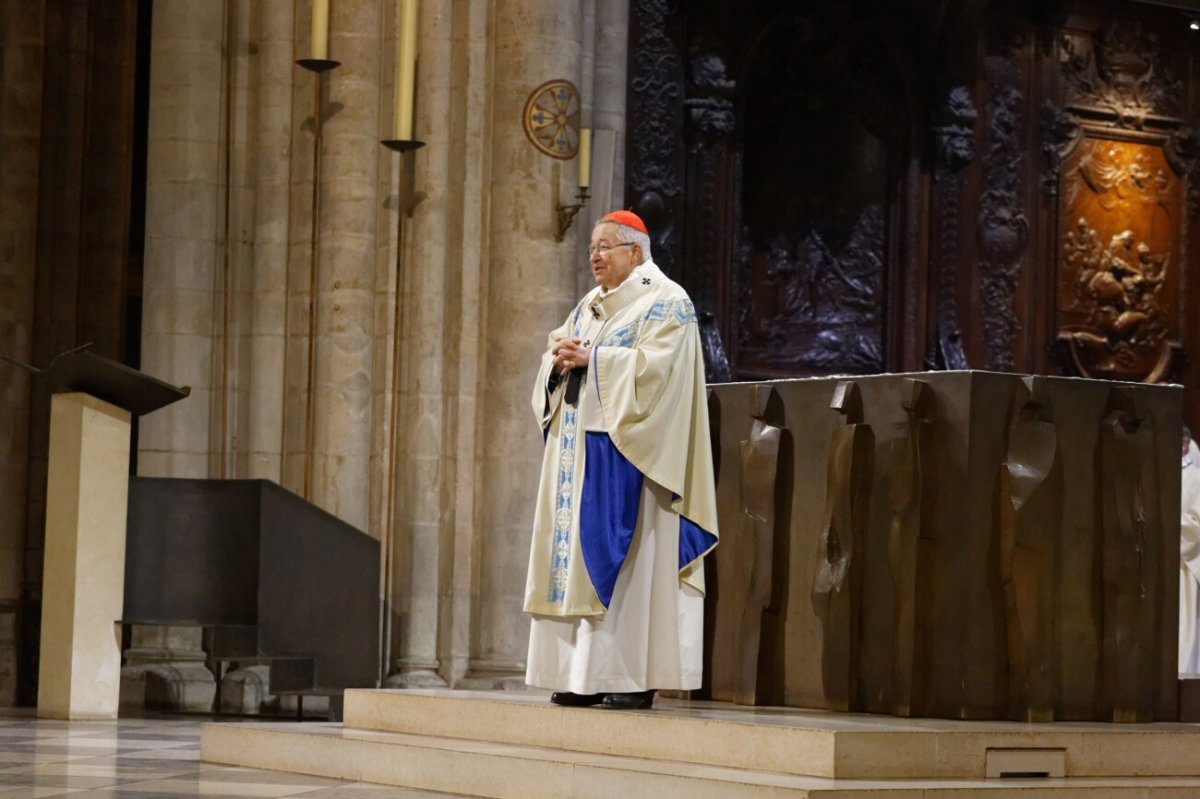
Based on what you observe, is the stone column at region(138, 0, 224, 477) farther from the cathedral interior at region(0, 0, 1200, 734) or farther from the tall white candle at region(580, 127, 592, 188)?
the tall white candle at region(580, 127, 592, 188)

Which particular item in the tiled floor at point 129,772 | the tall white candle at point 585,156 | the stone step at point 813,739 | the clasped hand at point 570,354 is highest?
the tall white candle at point 585,156

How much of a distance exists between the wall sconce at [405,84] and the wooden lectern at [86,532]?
211cm

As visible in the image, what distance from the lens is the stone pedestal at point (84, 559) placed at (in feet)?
32.2

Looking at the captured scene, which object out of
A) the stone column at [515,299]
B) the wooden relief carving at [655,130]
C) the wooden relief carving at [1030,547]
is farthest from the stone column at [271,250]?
the wooden relief carving at [1030,547]

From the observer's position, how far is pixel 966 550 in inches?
278

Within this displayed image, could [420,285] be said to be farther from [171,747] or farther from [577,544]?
[577,544]

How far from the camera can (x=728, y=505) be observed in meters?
7.85

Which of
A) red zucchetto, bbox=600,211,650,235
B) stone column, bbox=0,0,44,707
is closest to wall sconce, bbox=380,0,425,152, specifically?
stone column, bbox=0,0,44,707

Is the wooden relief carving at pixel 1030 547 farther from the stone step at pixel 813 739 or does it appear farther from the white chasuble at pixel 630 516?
the white chasuble at pixel 630 516

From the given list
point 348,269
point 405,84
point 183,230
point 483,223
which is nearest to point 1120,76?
point 483,223

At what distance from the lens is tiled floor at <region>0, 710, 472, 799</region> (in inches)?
256

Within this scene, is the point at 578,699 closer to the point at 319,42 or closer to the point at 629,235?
the point at 629,235

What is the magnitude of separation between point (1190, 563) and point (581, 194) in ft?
13.9

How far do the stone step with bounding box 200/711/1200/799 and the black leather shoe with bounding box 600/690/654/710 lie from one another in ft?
0.90
